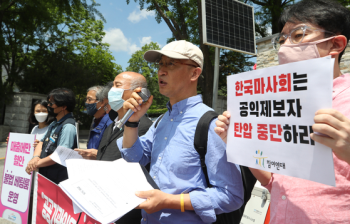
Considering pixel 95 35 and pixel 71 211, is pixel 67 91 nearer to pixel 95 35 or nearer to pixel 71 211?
pixel 71 211

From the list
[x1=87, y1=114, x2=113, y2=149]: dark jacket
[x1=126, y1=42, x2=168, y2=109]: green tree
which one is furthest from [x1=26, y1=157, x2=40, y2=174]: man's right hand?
[x1=126, y1=42, x2=168, y2=109]: green tree

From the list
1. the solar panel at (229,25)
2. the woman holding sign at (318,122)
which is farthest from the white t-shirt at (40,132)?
the solar panel at (229,25)

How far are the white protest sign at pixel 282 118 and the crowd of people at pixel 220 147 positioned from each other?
0.06 metres

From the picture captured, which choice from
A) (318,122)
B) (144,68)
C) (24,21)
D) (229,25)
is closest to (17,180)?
(318,122)

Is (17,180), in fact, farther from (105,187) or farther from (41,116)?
(105,187)

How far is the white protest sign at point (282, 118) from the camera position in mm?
855

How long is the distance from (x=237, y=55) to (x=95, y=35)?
14.0 meters

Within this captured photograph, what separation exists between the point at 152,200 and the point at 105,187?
27cm

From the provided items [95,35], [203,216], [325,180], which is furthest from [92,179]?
[95,35]

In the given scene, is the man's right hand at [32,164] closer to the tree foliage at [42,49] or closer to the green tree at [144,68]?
the tree foliage at [42,49]

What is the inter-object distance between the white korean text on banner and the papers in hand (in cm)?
239

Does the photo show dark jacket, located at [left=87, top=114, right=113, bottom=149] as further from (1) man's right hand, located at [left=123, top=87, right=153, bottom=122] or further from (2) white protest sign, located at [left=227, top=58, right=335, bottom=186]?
(2) white protest sign, located at [left=227, top=58, right=335, bottom=186]

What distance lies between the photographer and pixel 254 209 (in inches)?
120

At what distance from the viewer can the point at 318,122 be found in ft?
2.70
